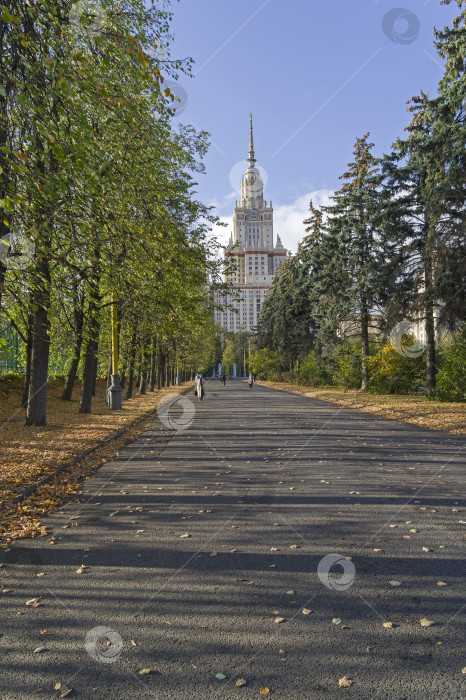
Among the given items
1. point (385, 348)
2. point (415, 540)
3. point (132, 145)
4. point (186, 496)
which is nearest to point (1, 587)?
point (186, 496)

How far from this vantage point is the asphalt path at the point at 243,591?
8.71ft

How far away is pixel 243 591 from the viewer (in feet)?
12.0

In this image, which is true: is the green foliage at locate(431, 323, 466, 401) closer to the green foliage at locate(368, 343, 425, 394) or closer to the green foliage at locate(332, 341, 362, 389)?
the green foliage at locate(368, 343, 425, 394)

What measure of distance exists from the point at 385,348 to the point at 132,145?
Answer: 20.4 meters

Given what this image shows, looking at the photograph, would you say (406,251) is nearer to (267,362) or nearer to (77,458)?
(77,458)

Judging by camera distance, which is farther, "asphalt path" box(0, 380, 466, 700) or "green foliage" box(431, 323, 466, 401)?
"green foliage" box(431, 323, 466, 401)

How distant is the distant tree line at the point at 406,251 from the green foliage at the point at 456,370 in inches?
2.6

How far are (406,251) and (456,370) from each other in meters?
7.01

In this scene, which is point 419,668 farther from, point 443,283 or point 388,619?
point 443,283

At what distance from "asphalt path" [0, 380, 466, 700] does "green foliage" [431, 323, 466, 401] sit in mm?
12666

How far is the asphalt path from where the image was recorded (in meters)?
2.65

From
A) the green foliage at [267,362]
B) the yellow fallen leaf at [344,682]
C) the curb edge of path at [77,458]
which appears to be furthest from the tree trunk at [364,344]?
the green foliage at [267,362]

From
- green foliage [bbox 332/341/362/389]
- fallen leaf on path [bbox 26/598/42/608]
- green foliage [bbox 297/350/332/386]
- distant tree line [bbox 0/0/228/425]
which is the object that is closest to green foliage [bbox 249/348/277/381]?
green foliage [bbox 297/350/332/386]

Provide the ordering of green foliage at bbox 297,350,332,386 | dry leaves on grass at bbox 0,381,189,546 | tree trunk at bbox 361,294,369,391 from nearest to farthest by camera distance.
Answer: dry leaves on grass at bbox 0,381,189,546
tree trunk at bbox 361,294,369,391
green foliage at bbox 297,350,332,386
